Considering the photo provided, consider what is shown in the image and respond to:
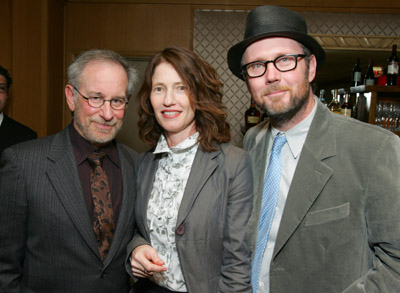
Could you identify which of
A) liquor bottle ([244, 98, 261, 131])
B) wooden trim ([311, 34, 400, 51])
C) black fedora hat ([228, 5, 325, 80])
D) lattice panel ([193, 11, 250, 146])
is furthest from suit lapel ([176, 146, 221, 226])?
wooden trim ([311, 34, 400, 51])

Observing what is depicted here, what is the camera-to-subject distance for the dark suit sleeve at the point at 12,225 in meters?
1.46

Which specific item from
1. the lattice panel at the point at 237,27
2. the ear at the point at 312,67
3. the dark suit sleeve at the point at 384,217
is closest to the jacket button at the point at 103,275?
the dark suit sleeve at the point at 384,217

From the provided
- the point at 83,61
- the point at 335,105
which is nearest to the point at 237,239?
the point at 83,61

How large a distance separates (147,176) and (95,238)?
0.37m

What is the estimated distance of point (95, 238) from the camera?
152 centimetres

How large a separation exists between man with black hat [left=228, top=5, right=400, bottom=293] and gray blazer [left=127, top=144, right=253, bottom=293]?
0.07m

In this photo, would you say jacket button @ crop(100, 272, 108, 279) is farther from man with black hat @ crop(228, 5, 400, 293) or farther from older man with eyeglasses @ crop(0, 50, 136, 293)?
man with black hat @ crop(228, 5, 400, 293)

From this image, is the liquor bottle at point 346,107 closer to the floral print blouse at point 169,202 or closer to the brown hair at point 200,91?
the brown hair at point 200,91

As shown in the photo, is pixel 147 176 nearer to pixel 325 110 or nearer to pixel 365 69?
pixel 325 110

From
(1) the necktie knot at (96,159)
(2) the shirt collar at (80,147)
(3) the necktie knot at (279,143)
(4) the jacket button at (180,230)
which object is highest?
(3) the necktie knot at (279,143)

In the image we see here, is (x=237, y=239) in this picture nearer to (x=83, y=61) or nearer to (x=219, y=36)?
(x=83, y=61)

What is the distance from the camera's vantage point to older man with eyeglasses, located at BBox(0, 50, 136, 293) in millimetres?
1481

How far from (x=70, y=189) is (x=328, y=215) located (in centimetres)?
110

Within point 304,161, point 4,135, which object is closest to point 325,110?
point 304,161
